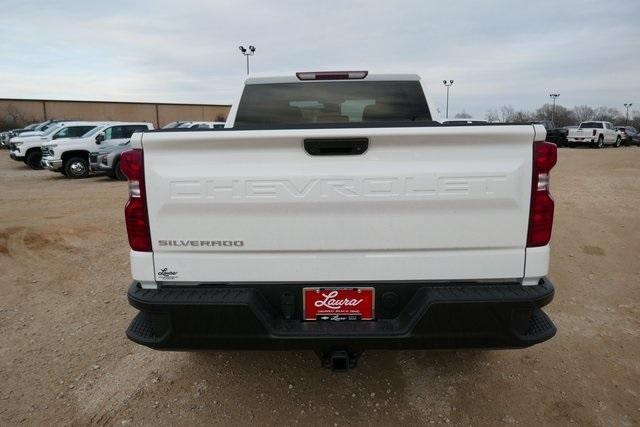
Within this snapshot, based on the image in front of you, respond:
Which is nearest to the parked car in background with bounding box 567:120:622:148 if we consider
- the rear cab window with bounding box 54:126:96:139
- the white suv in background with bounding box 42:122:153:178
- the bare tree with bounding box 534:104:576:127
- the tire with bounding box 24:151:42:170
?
the white suv in background with bounding box 42:122:153:178

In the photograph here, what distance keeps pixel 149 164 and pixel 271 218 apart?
68 centimetres

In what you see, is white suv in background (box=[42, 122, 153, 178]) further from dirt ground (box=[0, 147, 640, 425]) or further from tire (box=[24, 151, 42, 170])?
dirt ground (box=[0, 147, 640, 425])

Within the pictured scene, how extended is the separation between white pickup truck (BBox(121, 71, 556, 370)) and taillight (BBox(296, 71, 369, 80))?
1.73 m

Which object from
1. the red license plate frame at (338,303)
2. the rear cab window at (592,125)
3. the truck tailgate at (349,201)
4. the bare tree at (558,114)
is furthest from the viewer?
the bare tree at (558,114)

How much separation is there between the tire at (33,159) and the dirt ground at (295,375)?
17266 millimetres

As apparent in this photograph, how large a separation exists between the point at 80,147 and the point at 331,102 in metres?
14.8

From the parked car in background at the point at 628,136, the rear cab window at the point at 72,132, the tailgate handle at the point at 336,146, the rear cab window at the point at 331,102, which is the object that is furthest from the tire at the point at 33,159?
the parked car in background at the point at 628,136

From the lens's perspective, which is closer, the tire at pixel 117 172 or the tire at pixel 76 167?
the tire at pixel 117 172

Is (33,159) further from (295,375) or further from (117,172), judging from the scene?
(295,375)

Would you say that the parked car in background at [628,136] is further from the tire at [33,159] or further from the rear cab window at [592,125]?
the tire at [33,159]

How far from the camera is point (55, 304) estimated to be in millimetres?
4469

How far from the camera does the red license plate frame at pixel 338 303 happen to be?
2.36 m

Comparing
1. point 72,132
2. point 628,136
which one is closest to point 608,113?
point 628,136

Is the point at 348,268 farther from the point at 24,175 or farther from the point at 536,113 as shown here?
the point at 536,113
